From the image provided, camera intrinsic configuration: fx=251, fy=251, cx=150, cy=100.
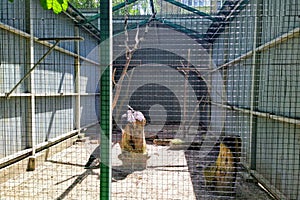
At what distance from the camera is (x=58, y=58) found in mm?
4605

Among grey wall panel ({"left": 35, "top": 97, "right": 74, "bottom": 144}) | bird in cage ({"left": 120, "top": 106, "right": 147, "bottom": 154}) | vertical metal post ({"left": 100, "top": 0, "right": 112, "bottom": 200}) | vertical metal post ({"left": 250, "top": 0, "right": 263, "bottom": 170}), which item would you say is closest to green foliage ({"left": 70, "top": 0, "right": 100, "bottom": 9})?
grey wall panel ({"left": 35, "top": 97, "right": 74, "bottom": 144})

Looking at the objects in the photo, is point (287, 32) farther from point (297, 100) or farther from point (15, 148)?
point (15, 148)

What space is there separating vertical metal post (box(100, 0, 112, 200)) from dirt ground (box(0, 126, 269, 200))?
1.00 metres

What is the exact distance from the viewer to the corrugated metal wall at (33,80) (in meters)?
3.14

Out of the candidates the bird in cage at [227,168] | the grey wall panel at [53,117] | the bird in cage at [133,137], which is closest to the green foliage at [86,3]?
the grey wall panel at [53,117]

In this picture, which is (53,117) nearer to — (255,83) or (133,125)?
(133,125)

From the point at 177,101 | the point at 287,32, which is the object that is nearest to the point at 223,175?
the point at 287,32

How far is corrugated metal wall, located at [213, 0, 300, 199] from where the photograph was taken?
243 centimetres

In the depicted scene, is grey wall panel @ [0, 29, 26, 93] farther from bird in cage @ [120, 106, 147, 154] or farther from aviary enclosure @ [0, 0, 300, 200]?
bird in cage @ [120, 106, 147, 154]

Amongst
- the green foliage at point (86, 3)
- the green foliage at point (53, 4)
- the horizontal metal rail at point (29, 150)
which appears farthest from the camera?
the green foliage at point (86, 3)

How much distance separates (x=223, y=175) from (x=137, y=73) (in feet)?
18.0

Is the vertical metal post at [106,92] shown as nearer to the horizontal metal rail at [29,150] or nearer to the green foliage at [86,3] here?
the horizontal metal rail at [29,150]

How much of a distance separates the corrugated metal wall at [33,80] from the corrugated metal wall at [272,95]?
2.25 metres

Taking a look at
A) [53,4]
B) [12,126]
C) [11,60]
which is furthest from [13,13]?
[53,4]
